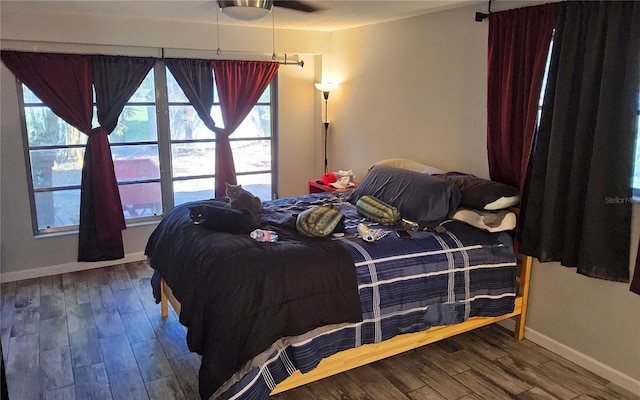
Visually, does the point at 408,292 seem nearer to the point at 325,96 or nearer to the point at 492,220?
the point at 492,220

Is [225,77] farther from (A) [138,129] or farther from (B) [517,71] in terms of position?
(B) [517,71]

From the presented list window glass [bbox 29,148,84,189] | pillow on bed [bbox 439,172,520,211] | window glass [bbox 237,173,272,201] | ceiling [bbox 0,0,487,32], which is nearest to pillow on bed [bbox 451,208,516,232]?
pillow on bed [bbox 439,172,520,211]

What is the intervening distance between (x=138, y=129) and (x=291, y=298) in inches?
119

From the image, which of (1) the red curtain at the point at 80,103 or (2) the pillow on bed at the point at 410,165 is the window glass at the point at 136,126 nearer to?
(1) the red curtain at the point at 80,103

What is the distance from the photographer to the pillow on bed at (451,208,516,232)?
9.84 ft

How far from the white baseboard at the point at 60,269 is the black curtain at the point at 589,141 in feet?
12.0

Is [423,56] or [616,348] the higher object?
[423,56]

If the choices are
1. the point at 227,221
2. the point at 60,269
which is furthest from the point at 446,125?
the point at 60,269

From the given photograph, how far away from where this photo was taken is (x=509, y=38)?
3086 millimetres

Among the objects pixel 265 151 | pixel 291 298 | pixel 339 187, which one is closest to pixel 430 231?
pixel 291 298

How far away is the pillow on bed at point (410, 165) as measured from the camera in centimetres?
376

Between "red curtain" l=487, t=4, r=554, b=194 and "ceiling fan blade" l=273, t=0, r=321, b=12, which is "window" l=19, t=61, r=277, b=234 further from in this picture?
"red curtain" l=487, t=4, r=554, b=194

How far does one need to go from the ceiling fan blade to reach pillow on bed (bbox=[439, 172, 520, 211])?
66.9 inches

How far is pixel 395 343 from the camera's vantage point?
8.98ft
